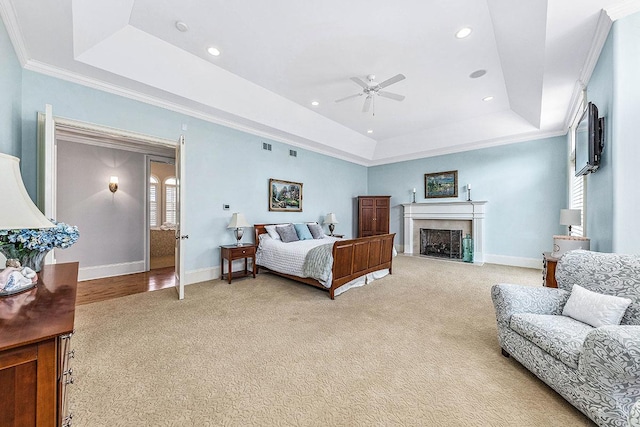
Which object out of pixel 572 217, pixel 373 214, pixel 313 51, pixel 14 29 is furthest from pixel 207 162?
pixel 572 217

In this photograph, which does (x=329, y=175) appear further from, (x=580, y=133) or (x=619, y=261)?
(x=619, y=261)

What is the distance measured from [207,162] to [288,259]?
7.52ft

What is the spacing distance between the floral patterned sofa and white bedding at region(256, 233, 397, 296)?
7.44ft

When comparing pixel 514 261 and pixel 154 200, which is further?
pixel 154 200

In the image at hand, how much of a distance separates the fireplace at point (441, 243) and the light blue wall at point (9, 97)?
7.81 metres

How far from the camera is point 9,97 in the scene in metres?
2.49

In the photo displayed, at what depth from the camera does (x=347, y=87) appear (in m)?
4.48

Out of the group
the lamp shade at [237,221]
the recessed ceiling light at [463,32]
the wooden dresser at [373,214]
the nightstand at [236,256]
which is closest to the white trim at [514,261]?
the wooden dresser at [373,214]

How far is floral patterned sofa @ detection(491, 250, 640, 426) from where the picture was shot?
137cm

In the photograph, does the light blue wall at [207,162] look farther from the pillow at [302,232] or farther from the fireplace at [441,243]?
the fireplace at [441,243]

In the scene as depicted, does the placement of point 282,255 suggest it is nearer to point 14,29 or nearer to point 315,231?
point 315,231

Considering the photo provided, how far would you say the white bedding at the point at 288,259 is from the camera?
4.23 metres

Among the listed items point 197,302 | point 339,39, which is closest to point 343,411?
point 197,302

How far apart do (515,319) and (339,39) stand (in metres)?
3.54
